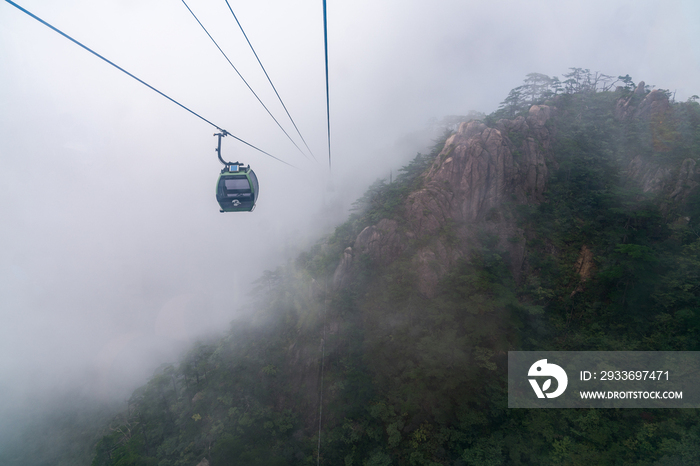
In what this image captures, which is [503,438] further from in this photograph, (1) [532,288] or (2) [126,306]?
(2) [126,306]

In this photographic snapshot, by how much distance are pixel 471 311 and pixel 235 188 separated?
644 inches

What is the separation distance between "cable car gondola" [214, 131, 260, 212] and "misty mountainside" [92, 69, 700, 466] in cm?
1225

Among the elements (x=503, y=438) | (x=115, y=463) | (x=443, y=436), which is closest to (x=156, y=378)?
(x=115, y=463)

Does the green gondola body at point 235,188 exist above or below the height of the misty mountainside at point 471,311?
above

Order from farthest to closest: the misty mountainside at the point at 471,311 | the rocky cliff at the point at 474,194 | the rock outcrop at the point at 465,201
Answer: the rock outcrop at the point at 465,201 < the rocky cliff at the point at 474,194 < the misty mountainside at the point at 471,311

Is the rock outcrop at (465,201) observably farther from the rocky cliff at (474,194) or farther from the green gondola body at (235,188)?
the green gondola body at (235,188)

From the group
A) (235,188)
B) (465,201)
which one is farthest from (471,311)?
(235,188)

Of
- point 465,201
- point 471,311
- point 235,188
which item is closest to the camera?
point 235,188

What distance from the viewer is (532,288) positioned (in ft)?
63.1

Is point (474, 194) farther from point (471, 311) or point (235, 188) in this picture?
point (235, 188)

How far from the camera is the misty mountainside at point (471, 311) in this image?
1448cm

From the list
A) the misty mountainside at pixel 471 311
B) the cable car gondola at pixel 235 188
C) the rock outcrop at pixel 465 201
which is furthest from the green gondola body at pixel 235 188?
the rock outcrop at pixel 465 201

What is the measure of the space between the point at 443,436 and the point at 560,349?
9.77 meters

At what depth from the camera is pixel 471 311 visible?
16438 mm
